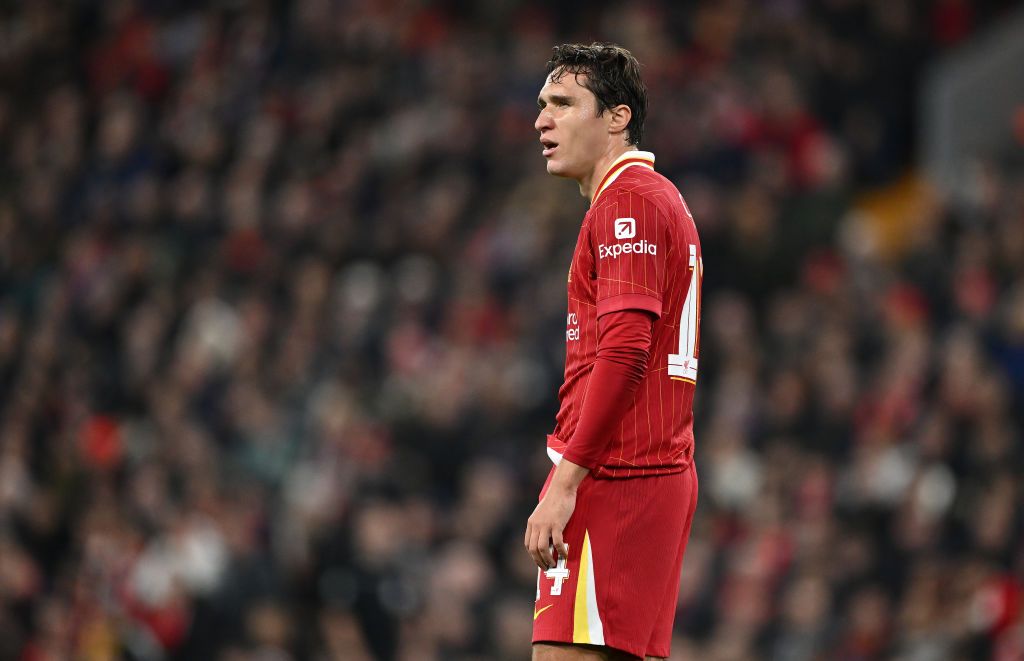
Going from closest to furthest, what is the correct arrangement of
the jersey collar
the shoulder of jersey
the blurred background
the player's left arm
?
the player's left arm, the shoulder of jersey, the jersey collar, the blurred background

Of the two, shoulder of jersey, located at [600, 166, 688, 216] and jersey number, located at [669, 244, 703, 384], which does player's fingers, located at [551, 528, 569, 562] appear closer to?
jersey number, located at [669, 244, 703, 384]

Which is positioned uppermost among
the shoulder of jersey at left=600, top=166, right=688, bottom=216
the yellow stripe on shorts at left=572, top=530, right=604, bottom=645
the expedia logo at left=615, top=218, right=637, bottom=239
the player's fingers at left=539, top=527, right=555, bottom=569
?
the shoulder of jersey at left=600, top=166, right=688, bottom=216

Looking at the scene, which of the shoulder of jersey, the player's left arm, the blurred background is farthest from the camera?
the blurred background

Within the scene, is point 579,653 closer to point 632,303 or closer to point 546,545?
point 546,545

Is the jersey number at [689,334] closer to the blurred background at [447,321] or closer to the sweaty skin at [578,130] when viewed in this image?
the sweaty skin at [578,130]

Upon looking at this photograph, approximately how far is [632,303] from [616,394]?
24 cm

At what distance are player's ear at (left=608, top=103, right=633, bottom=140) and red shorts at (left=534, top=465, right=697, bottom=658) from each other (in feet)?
3.23

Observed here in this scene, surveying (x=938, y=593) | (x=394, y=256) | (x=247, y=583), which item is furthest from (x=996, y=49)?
(x=247, y=583)

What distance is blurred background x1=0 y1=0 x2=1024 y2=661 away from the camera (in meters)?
10.7

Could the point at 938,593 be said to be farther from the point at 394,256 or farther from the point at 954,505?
the point at 394,256

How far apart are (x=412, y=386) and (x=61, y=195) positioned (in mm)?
5771

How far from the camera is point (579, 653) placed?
4.39 m

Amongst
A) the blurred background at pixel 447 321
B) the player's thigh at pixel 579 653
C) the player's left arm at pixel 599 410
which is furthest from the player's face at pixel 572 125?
the blurred background at pixel 447 321

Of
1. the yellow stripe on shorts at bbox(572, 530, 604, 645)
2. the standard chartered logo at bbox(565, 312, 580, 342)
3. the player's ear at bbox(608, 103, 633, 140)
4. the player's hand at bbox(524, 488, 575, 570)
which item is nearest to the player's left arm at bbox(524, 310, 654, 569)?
the player's hand at bbox(524, 488, 575, 570)
